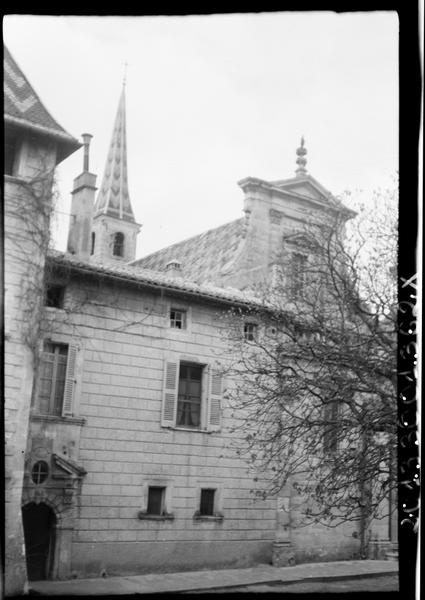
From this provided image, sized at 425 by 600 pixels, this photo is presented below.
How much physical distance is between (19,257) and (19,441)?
3.06 m

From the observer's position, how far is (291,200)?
19516 mm

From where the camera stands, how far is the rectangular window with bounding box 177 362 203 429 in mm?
15461

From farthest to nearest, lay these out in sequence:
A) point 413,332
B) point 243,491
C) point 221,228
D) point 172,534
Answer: point 221,228
point 243,491
point 172,534
point 413,332

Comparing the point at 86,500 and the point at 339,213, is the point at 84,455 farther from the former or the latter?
the point at 339,213

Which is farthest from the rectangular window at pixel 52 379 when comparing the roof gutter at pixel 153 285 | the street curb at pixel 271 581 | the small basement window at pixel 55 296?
the street curb at pixel 271 581

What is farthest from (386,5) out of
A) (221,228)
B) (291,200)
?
(221,228)

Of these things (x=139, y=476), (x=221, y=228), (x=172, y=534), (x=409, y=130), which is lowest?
(x=172, y=534)

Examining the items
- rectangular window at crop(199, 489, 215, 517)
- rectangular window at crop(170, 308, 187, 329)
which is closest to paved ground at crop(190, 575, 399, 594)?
rectangular window at crop(199, 489, 215, 517)

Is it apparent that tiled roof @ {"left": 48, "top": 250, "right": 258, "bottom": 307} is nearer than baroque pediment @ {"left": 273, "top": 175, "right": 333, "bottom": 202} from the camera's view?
Yes

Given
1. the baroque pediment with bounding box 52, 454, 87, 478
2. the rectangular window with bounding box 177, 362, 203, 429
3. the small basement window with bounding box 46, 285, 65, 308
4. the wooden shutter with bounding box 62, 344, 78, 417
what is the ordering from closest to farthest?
the baroque pediment with bounding box 52, 454, 87, 478
the wooden shutter with bounding box 62, 344, 78, 417
the small basement window with bounding box 46, 285, 65, 308
the rectangular window with bounding box 177, 362, 203, 429

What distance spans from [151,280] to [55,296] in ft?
6.58

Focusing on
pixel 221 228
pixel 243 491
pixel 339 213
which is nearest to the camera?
pixel 339 213

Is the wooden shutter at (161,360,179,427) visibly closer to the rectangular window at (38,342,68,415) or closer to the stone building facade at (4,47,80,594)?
the rectangular window at (38,342,68,415)

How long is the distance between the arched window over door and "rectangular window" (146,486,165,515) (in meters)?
18.2
